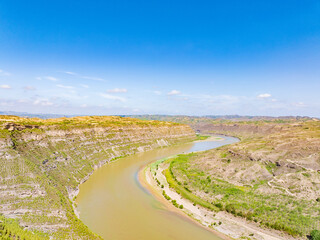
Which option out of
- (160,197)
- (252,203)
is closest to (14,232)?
(160,197)

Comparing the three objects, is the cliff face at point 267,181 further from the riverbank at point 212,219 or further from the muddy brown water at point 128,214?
the muddy brown water at point 128,214

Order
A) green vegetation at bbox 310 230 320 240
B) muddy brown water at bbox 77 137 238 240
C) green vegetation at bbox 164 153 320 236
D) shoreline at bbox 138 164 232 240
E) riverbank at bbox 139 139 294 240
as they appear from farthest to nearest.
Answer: green vegetation at bbox 164 153 320 236, shoreline at bbox 138 164 232 240, muddy brown water at bbox 77 137 238 240, riverbank at bbox 139 139 294 240, green vegetation at bbox 310 230 320 240

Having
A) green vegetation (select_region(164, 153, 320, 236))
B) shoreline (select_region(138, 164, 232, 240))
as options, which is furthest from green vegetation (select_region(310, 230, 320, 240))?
shoreline (select_region(138, 164, 232, 240))

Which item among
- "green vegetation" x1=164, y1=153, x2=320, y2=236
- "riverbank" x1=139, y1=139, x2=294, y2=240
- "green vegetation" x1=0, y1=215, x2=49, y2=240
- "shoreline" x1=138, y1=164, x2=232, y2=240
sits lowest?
"shoreline" x1=138, y1=164, x2=232, y2=240

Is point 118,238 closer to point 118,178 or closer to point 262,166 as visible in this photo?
point 118,178

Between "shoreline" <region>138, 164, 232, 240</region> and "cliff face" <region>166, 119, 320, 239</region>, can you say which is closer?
"shoreline" <region>138, 164, 232, 240</region>

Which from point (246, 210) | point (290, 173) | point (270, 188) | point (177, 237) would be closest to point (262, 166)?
point (290, 173)

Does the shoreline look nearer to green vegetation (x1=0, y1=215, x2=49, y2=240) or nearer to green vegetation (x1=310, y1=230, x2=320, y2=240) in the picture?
green vegetation (x1=310, y1=230, x2=320, y2=240)

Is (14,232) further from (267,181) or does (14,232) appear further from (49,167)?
(267,181)
